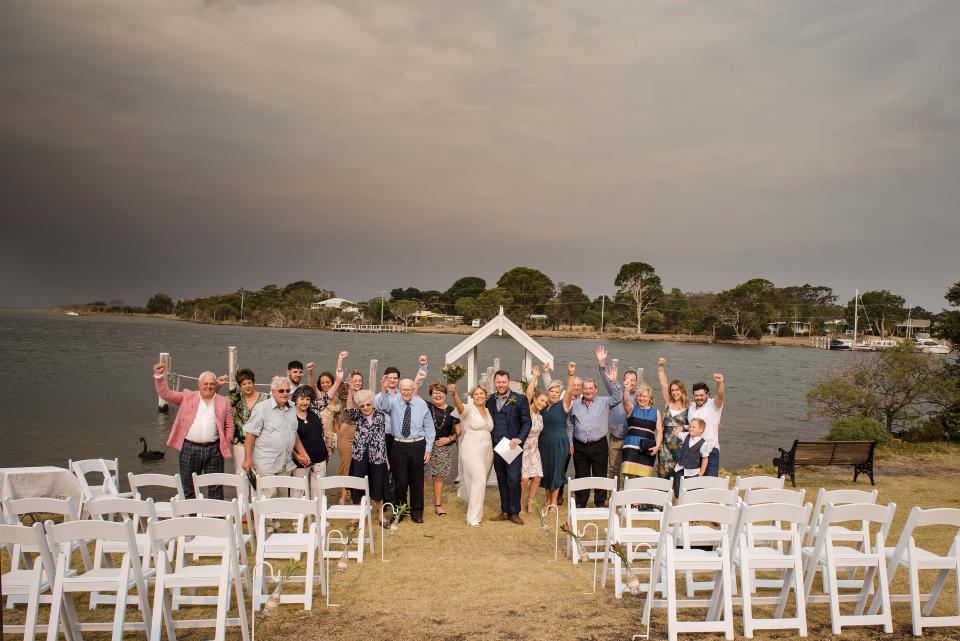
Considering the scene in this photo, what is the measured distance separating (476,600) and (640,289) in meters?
93.7

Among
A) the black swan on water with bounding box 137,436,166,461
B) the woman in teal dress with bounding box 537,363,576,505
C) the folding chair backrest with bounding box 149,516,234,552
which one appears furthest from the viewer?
the black swan on water with bounding box 137,436,166,461

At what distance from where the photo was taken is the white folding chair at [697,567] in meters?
4.06

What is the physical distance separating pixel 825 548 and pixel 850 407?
1409 centimetres

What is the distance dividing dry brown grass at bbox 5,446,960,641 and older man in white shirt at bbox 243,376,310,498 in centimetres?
152

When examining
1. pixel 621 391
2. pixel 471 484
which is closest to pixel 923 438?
pixel 621 391

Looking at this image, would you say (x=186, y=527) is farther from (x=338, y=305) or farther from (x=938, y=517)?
(x=338, y=305)

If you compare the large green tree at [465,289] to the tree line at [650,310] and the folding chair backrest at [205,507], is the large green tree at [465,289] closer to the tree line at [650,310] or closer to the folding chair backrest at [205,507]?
the tree line at [650,310]

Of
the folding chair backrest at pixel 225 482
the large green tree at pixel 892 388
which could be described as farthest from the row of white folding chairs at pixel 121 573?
the large green tree at pixel 892 388

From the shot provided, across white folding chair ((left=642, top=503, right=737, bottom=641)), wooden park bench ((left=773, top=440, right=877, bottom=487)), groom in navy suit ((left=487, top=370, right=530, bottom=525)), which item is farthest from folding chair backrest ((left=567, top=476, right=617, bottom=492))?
wooden park bench ((left=773, top=440, right=877, bottom=487))

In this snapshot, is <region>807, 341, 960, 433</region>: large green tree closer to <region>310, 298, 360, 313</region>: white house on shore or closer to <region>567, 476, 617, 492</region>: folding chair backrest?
<region>567, 476, 617, 492</region>: folding chair backrest

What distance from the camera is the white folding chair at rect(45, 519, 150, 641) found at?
3.59 metres

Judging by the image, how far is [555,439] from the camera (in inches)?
299

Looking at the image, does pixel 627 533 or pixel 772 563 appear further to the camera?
pixel 627 533

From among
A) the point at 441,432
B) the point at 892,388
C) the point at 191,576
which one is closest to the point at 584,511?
the point at 441,432
